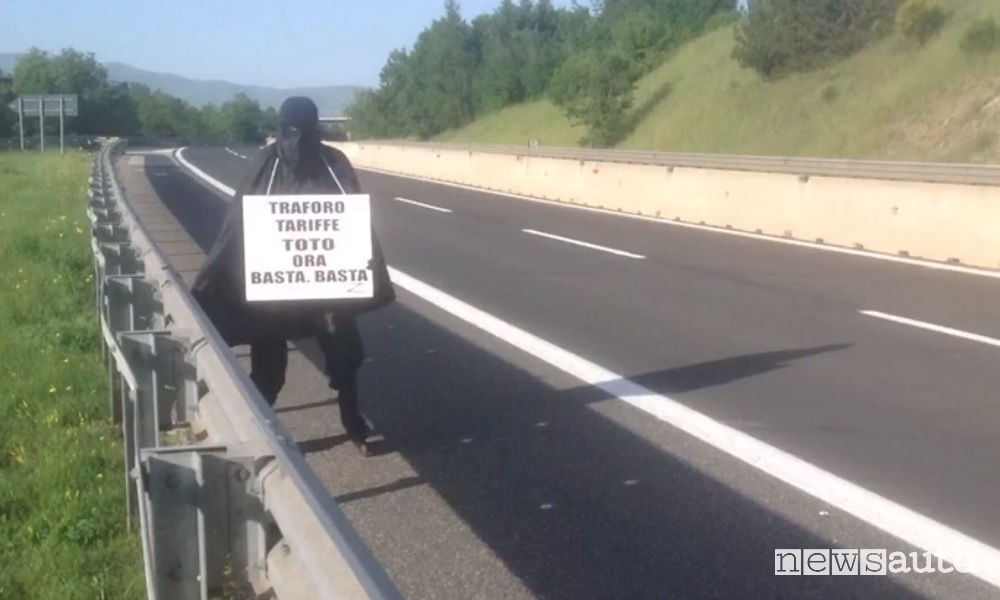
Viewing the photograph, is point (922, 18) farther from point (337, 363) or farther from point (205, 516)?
point (205, 516)

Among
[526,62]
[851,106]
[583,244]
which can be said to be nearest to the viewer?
[583,244]

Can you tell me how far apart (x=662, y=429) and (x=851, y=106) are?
4149cm

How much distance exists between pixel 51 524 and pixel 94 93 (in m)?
106

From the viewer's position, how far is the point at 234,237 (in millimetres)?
7457

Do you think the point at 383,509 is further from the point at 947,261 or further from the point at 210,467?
the point at 947,261

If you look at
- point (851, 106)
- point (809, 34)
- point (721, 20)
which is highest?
point (721, 20)

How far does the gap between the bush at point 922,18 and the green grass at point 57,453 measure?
4049 cm

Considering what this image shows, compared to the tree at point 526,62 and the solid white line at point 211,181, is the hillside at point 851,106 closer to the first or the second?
the tree at point 526,62

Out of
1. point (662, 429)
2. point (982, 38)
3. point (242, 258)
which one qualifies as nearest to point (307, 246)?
point (242, 258)

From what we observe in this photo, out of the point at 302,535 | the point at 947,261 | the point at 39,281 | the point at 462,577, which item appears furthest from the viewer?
the point at 947,261

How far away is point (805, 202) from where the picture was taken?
20.5 metres

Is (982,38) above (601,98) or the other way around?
above

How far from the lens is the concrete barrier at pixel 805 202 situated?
55.9 ft

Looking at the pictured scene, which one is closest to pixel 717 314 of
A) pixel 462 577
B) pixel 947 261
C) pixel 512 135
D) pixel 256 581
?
pixel 947 261
